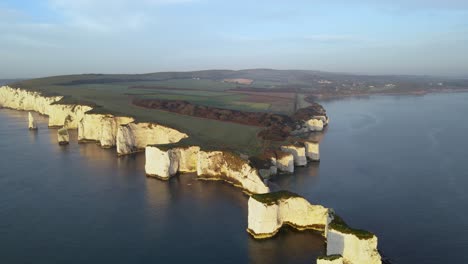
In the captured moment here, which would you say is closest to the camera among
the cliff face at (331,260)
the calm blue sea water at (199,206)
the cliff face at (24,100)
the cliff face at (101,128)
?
the cliff face at (331,260)

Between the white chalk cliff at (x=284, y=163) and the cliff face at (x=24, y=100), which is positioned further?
the cliff face at (x=24, y=100)

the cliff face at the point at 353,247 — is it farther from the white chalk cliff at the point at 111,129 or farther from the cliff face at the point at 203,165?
the white chalk cliff at the point at 111,129

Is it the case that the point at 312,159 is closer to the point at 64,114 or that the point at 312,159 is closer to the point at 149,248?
the point at 149,248

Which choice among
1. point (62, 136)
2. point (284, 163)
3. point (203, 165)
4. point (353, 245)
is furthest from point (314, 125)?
point (353, 245)

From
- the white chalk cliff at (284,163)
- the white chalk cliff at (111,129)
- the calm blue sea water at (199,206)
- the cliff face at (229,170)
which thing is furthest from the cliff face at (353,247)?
the white chalk cliff at (111,129)

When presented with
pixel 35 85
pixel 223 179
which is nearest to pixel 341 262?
pixel 223 179

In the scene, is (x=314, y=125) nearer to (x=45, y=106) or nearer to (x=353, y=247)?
(x=353, y=247)
